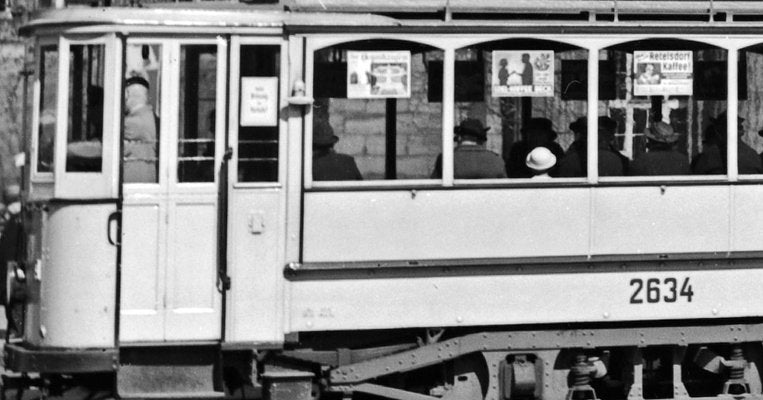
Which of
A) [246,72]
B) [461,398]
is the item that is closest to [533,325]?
[461,398]

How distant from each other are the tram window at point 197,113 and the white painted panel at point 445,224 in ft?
2.32

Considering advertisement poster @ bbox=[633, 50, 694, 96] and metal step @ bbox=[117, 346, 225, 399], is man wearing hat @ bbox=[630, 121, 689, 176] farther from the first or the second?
metal step @ bbox=[117, 346, 225, 399]

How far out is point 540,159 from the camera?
1114 centimetres

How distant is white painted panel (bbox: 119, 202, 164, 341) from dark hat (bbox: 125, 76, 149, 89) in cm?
76

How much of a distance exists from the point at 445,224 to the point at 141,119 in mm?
2028

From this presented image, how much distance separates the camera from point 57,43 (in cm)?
1070

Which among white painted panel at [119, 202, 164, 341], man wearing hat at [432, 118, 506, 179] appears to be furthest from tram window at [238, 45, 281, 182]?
man wearing hat at [432, 118, 506, 179]

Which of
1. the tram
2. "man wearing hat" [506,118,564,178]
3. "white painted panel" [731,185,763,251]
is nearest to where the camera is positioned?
the tram

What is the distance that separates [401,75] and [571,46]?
116 cm

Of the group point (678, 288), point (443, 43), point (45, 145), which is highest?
point (443, 43)

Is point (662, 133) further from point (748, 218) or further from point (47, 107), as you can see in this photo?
point (47, 107)

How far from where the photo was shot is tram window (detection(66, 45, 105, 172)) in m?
10.6

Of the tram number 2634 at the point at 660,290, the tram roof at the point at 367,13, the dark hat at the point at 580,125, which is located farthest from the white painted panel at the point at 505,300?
the tram roof at the point at 367,13

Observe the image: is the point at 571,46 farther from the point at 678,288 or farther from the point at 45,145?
the point at 45,145
